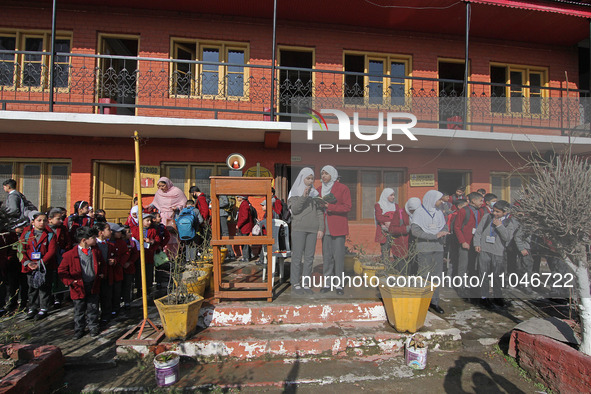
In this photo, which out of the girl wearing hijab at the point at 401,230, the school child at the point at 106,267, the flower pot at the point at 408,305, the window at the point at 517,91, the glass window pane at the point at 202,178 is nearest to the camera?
the flower pot at the point at 408,305

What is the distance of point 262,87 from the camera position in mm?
8438

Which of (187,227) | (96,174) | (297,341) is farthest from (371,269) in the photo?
(96,174)

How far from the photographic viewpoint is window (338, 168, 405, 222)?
8797mm

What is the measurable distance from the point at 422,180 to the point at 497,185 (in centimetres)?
260

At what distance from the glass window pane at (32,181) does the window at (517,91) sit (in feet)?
40.0

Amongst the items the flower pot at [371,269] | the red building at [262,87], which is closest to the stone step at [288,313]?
the flower pot at [371,269]

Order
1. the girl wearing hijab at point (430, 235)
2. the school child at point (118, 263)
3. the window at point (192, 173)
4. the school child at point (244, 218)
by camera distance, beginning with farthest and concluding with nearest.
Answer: the window at point (192, 173)
the school child at point (244, 218)
the girl wearing hijab at point (430, 235)
the school child at point (118, 263)

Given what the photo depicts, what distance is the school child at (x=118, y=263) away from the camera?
15.1 feet

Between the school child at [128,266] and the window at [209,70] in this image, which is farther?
the window at [209,70]

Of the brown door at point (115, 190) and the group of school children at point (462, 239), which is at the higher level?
the brown door at point (115, 190)

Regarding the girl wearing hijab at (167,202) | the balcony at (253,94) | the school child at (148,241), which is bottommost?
the school child at (148,241)

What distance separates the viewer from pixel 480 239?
562 centimetres

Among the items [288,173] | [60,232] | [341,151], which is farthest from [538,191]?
[60,232]

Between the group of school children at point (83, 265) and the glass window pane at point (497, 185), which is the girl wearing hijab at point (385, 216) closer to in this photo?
the group of school children at point (83, 265)
